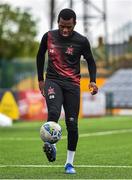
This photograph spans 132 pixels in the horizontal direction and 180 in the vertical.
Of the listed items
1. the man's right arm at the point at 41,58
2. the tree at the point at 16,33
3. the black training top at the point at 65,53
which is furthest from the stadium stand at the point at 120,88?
the black training top at the point at 65,53

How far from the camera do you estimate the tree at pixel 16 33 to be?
69.8 metres

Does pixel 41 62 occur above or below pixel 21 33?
above

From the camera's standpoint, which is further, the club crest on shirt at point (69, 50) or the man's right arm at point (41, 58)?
the man's right arm at point (41, 58)

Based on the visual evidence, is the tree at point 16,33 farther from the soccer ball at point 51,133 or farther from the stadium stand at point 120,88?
the soccer ball at point 51,133

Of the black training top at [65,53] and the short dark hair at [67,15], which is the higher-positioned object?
the short dark hair at [67,15]

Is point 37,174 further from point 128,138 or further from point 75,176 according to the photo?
point 128,138

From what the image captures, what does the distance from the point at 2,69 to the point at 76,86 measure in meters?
34.7

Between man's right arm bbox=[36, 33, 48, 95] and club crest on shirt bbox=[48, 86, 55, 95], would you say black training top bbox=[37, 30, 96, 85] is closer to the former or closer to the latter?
man's right arm bbox=[36, 33, 48, 95]

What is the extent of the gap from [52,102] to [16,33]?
6069 centimetres

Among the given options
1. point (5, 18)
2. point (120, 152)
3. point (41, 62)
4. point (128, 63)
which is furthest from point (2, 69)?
point (41, 62)

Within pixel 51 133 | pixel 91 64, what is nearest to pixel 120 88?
pixel 91 64

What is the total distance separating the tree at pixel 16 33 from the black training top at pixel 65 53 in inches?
2303

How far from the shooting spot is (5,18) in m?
70.5

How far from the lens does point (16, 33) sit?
70.8 meters
